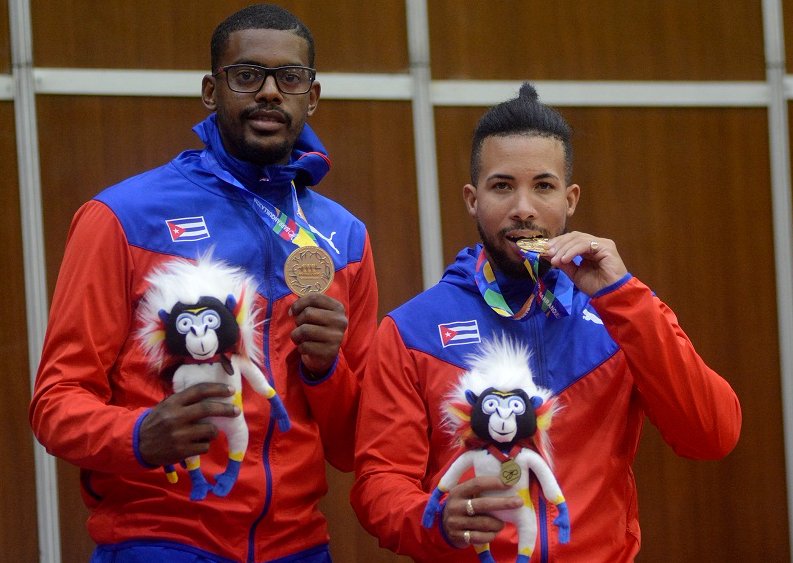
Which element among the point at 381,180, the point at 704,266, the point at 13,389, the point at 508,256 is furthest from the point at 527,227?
the point at 704,266

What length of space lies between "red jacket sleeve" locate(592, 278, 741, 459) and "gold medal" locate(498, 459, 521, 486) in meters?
0.43

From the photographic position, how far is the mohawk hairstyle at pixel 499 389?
200cm

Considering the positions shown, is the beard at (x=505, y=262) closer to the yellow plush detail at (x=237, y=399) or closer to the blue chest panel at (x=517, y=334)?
the blue chest panel at (x=517, y=334)

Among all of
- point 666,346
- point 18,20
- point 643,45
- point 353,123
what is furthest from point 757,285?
point 18,20

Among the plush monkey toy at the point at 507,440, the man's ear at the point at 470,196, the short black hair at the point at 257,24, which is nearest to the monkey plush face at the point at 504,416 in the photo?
the plush monkey toy at the point at 507,440

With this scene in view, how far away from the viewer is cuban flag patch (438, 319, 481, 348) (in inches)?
94.6

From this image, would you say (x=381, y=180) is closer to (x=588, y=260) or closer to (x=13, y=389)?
(x=13, y=389)

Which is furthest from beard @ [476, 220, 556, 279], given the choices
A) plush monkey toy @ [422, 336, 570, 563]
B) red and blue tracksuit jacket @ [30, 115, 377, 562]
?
plush monkey toy @ [422, 336, 570, 563]

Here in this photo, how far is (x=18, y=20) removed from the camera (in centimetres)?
353

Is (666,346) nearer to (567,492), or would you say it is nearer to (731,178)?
(567,492)

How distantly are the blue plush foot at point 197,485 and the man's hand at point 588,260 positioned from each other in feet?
2.69

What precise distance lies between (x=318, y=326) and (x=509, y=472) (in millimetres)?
527

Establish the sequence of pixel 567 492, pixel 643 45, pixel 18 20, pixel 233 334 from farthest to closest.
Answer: pixel 643 45, pixel 18 20, pixel 567 492, pixel 233 334

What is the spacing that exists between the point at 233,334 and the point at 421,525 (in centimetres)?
52
